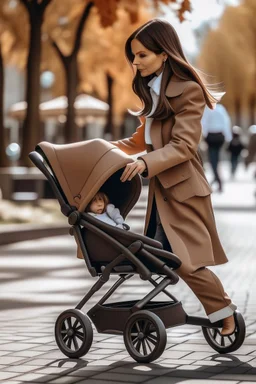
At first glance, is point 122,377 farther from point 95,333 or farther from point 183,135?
point 95,333

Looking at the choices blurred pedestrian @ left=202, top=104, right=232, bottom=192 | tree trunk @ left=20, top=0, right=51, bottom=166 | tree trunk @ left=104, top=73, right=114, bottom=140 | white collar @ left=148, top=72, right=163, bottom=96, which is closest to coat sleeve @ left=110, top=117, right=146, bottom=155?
white collar @ left=148, top=72, right=163, bottom=96

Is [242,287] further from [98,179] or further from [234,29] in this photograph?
[234,29]

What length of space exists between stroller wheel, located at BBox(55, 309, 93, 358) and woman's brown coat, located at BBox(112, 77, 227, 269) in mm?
616

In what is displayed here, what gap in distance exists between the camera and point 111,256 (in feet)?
21.5

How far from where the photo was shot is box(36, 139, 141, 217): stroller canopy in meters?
6.34

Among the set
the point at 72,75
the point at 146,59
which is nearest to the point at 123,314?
the point at 146,59

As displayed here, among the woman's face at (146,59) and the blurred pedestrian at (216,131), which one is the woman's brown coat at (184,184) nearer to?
the woman's face at (146,59)

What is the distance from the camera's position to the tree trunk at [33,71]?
22078 mm

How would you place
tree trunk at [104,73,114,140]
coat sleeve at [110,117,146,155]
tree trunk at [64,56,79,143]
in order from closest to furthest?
coat sleeve at [110,117,146,155] < tree trunk at [64,56,79,143] < tree trunk at [104,73,114,140]

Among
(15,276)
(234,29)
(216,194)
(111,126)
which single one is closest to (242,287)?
(15,276)

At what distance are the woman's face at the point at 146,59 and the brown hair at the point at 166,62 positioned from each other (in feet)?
0.07

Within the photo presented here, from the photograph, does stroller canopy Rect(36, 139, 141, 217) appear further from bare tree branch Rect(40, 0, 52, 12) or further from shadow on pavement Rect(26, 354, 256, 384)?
bare tree branch Rect(40, 0, 52, 12)

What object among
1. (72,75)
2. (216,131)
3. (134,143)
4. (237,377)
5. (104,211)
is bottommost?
(237,377)

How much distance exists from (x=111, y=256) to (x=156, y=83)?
94cm
